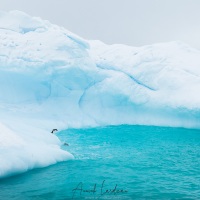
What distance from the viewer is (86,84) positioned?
734 inches

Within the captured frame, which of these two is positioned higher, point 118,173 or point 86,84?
point 86,84

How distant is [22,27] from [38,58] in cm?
371

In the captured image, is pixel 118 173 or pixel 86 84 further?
pixel 86 84

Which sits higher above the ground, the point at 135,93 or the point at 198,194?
the point at 135,93

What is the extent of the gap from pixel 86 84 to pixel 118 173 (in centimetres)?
1094

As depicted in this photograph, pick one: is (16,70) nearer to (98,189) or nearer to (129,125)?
(129,125)

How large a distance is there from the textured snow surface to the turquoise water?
4.06 metres

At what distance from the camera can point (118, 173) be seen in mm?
8141

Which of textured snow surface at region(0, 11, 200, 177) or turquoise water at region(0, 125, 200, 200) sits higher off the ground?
textured snow surface at region(0, 11, 200, 177)

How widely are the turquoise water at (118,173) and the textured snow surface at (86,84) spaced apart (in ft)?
13.3

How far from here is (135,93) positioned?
60.0ft

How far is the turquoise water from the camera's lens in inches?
255

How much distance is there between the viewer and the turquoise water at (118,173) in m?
6.46

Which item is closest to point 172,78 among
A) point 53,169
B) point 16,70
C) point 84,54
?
point 84,54
